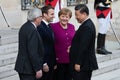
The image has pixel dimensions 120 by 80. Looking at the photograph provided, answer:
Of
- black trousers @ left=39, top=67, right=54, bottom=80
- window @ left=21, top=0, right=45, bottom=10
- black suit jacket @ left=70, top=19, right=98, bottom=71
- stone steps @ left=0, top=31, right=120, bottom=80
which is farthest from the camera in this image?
window @ left=21, top=0, right=45, bottom=10

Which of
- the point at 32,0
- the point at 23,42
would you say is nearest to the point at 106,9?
the point at 32,0

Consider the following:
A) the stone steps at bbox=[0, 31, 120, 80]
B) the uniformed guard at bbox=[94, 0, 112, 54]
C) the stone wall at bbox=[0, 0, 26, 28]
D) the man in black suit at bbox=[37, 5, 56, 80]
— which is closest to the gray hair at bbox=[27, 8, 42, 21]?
the man in black suit at bbox=[37, 5, 56, 80]

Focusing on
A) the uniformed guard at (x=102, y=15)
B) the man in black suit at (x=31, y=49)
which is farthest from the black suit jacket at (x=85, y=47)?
the uniformed guard at (x=102, y=15)

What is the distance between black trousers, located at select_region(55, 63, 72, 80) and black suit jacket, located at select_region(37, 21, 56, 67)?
0.90 ft

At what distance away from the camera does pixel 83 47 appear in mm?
4617

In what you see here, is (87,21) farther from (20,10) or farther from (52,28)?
(20,10)

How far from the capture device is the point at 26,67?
4.36 metres

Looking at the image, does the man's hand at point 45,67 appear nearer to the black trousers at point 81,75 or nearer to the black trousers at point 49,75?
the black trousers at point 49,75

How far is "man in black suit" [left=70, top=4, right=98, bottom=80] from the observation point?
463cm

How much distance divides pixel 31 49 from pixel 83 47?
0.69 m

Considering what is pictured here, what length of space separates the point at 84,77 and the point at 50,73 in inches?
18.4

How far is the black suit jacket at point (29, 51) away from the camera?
4.32 meters

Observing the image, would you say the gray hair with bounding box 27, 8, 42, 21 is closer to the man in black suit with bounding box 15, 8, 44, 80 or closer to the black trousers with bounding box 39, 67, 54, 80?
the man in black suit with bounding box 15, 8, 44, 80

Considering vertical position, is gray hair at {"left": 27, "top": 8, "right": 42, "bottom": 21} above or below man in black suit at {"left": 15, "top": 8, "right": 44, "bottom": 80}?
above
